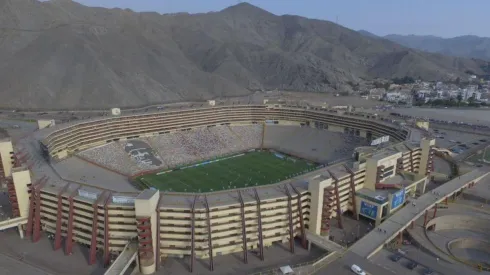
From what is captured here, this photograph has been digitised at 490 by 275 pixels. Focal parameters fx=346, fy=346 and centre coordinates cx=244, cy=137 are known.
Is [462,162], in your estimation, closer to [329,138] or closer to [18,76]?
[329,138]

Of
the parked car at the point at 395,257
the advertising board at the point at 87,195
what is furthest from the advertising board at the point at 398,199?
the advertising board at the point at 87,195

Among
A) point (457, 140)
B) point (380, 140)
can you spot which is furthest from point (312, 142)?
point (457, 140)

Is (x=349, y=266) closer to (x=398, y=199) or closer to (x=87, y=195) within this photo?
(x=398, y=199)

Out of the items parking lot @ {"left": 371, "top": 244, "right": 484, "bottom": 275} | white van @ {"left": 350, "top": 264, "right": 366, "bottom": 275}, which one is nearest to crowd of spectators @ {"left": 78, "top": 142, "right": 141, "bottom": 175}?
white van @ {"left": 350, "top": 264, "right": 366, "bottom": 275}

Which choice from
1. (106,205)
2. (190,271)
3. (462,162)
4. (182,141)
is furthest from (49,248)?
(462,162)

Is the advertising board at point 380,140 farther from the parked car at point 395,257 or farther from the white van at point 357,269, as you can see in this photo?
the white van at point 357,269

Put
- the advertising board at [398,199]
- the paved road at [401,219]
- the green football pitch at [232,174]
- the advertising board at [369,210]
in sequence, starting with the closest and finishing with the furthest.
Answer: the paved road at [401,219]
the advertising board at [369,210]
the advertising board at [398,199]
the green football pitch at [232,174]
